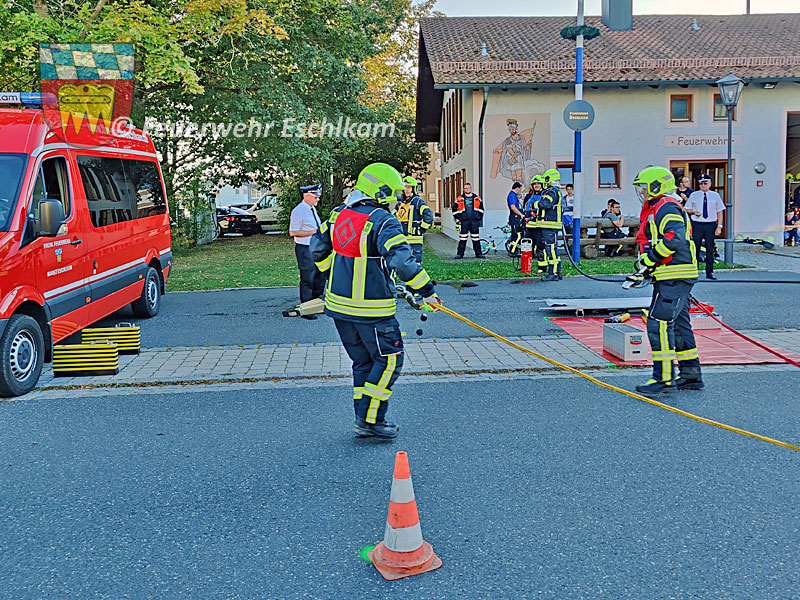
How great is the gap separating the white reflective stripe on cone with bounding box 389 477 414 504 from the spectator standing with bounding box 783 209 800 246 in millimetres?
22057

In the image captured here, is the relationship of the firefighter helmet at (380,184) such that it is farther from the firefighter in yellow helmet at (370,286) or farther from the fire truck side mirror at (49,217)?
the fire truck side mirror at (49,217)

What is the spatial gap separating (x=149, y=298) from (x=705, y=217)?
9.75 meters

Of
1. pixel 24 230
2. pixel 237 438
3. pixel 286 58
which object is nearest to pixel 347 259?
pixel 237 438

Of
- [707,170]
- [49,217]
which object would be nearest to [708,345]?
[49,217]

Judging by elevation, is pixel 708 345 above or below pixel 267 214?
below

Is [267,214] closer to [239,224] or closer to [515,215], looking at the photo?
[239,224]

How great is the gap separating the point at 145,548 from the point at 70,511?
0.76 metres

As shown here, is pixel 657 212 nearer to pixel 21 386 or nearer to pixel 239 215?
pixel 21 386

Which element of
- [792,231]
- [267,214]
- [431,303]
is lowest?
[431,303]

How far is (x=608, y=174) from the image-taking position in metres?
23.2

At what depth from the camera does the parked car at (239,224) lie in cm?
3641

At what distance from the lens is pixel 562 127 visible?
22656 mm

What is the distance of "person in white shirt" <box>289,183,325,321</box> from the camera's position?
11047mm

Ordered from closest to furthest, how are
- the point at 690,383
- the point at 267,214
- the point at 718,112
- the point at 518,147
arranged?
the point at 690,383 → the point at 518,147 → the point at 718,112 → the point at 267,214
